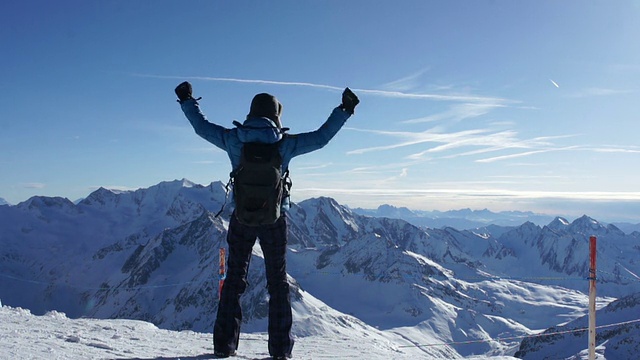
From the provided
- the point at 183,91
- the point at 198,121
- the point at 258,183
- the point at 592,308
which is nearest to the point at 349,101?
the point at 258,183

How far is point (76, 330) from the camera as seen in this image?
8.50 metres

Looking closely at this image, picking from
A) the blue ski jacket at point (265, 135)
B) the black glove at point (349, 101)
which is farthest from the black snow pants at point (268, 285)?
the black glove at point (349, 101)

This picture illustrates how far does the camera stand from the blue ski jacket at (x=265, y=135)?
5957 mm

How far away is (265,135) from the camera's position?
19.4 feet

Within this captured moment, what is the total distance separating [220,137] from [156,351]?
353cm

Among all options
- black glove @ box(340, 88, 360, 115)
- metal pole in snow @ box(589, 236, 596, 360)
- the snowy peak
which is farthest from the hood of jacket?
the snowy peak

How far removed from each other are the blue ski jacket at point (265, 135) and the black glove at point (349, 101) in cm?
6

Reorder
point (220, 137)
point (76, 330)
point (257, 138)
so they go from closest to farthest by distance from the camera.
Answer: point (257, 138) → point (220, 137) → point (76, 330)

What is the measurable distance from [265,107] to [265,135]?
614mm

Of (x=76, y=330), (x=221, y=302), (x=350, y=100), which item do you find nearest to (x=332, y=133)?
(x=350, y=100)

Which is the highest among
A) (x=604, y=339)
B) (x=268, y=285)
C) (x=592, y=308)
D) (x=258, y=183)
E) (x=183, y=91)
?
(x=183, y=91)

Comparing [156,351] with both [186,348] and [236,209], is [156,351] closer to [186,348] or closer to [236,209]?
[186,348]

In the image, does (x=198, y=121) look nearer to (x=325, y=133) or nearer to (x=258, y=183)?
(x=258, y=183)

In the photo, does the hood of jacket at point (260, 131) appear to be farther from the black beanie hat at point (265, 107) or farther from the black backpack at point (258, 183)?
the black beanie hat at point (265, 107)
